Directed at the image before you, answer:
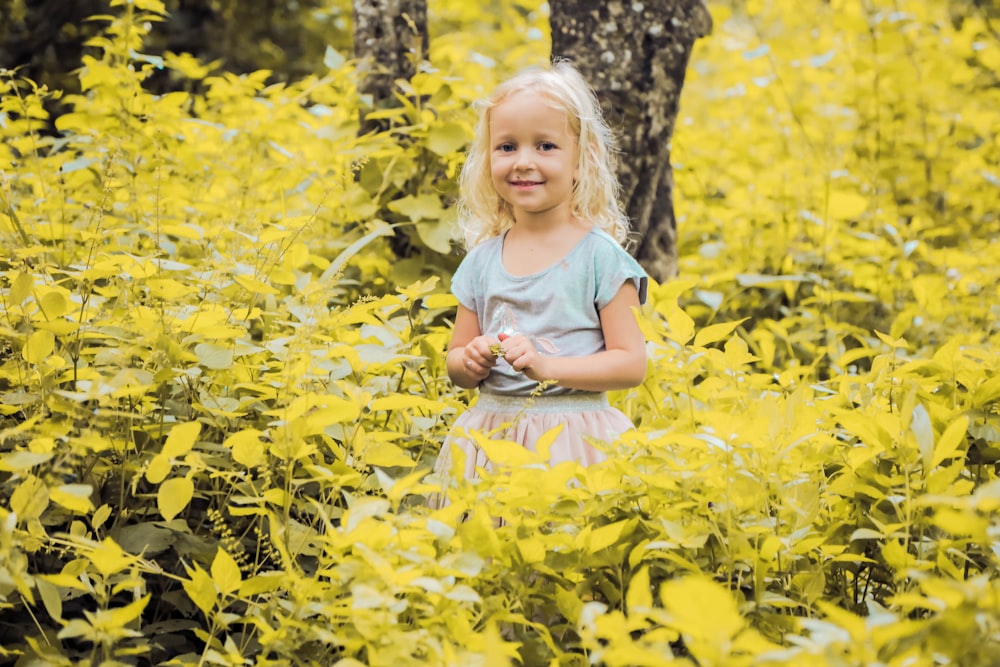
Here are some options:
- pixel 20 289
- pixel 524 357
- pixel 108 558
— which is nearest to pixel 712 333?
pixel 524 357

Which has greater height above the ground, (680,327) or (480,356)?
(680,327)

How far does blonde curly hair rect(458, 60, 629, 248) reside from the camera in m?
2.15

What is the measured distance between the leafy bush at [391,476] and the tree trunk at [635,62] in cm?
43

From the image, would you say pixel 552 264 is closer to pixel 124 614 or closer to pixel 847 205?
pixel 124 614

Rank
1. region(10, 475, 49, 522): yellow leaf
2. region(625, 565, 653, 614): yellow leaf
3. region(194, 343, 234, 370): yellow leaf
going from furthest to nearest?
region(194, 343, 234, 370): yellow leaf < region(10, 475, 49, 522): yellow leaf < region(625, 565, 653, 614): yellow leaf

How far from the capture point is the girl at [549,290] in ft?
6.64

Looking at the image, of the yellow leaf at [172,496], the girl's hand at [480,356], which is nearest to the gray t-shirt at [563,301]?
the girl's hand at [480,356]

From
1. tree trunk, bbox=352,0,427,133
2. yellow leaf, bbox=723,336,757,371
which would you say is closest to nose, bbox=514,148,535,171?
yellow leaf, bbox=723,336,757,371

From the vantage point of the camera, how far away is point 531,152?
212 cm

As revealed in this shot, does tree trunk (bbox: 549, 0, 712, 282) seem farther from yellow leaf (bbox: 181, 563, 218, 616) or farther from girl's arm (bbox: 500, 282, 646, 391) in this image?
yellow leaf (bbox: 181, 563, 218, 616)

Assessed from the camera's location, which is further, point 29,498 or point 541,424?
point 541,424

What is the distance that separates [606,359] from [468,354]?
29cm

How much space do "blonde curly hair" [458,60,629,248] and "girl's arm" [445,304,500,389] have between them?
0.84ft

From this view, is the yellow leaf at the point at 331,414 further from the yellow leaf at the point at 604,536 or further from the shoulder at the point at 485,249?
the shoulder at the point at 485,249
